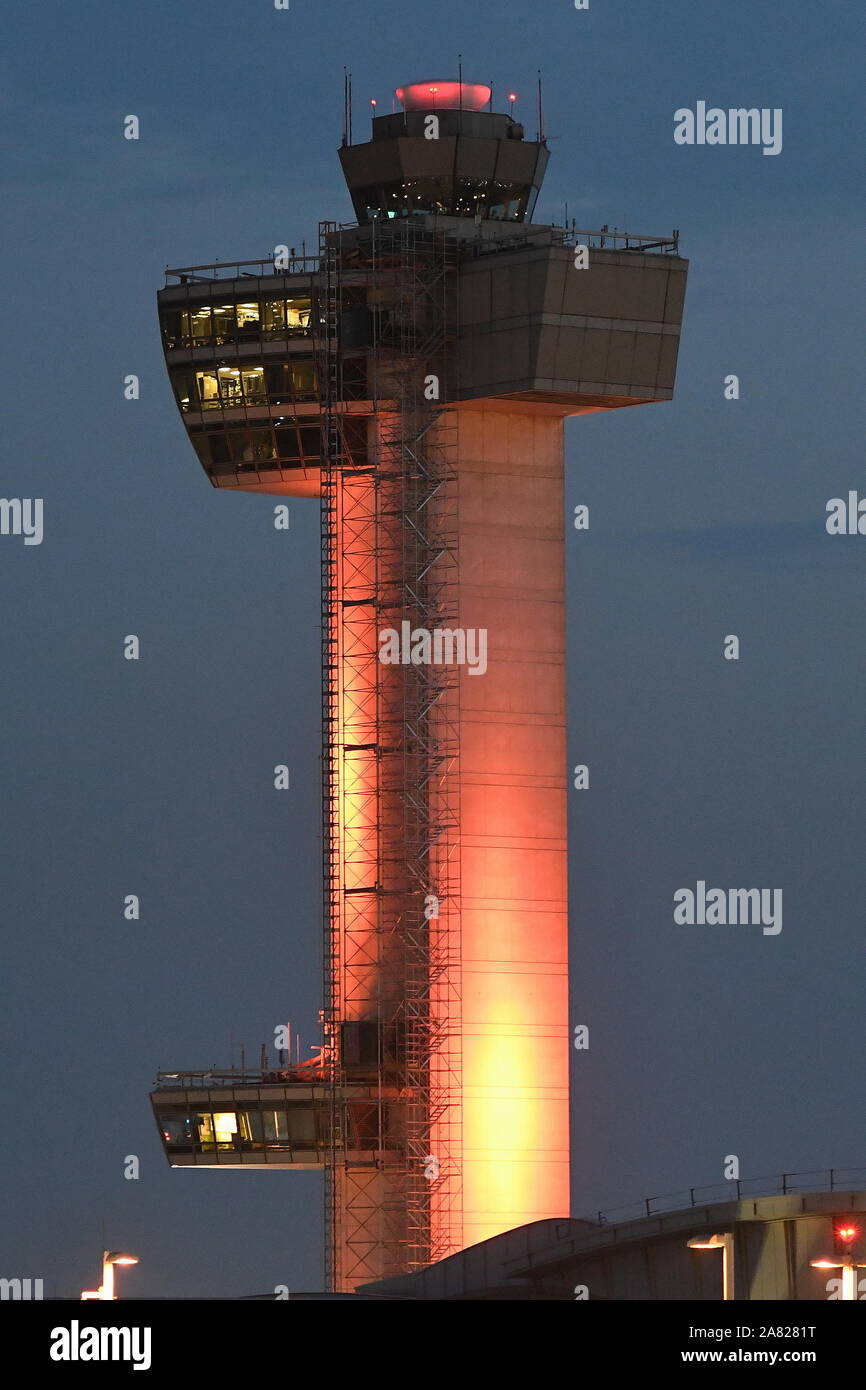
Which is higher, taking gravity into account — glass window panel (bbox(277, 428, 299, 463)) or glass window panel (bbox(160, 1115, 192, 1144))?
glass window panel (bbox(277, 428, 299, 463))

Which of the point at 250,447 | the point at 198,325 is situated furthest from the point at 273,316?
the point at 250,447

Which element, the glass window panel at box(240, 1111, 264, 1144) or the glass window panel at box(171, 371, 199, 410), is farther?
the glass window panel at box(171, 371, 199, 410)

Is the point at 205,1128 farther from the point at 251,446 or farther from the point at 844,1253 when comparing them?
the point at 844,1253

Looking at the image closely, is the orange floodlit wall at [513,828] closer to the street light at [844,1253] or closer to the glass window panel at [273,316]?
the glass window panel at [273,316]

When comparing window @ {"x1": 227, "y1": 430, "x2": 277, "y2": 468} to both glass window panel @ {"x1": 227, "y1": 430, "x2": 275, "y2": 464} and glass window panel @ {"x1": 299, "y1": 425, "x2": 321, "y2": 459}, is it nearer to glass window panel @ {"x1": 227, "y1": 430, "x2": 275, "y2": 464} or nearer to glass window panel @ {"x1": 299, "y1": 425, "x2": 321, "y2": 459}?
glass window panel @ {"x1": 227, "y1": 430, "x2": 275, "y2": 464}

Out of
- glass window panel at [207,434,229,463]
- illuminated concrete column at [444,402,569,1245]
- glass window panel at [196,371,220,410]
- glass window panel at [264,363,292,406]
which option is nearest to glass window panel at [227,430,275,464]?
glass window panel at [207,434,229,463]

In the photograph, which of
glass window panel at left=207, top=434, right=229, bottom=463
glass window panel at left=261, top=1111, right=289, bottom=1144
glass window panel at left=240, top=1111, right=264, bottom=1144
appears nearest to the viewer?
glass window panel at left=261, top=1111, right=289, bottom=1144
